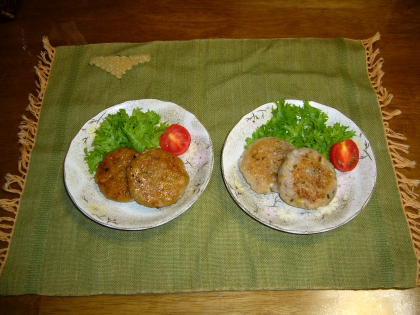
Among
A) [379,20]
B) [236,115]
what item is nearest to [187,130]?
[236,115]

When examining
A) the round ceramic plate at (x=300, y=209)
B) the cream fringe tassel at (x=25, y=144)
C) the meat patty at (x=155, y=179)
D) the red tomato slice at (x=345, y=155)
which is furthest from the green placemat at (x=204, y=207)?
the red tomato slice at (x=345, y=155)

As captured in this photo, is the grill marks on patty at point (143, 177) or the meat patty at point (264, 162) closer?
the grill marks on patty at point (143, 177)

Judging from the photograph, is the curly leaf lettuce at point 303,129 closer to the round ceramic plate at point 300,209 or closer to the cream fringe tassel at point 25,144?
the round ceramic plate at point 300,209

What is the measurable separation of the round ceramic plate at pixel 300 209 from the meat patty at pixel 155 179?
1.51ft

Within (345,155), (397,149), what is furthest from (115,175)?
(397,149)

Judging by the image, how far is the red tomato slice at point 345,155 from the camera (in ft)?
9.80

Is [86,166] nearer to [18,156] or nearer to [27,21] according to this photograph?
[18,156]

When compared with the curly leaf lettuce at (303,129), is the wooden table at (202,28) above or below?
above

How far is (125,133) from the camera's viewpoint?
3.14 m

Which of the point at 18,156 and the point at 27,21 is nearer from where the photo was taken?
the point at 18,156

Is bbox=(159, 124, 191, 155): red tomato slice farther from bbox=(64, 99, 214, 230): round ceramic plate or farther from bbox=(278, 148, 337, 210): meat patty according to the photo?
bbox=(278, 148, 337, 210): meat patty

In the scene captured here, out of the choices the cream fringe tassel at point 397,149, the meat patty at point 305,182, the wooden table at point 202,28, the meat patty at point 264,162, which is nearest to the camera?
the meat patty at point 305,182

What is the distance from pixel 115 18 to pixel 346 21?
3.28m

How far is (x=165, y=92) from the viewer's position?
3852 mm
